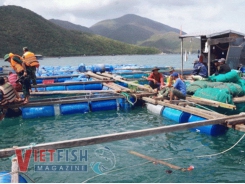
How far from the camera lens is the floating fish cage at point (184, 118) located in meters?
8.19

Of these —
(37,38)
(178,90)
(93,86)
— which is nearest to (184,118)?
(178,90)

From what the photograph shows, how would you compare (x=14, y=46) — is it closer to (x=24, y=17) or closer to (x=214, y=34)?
(x=24, y=17)

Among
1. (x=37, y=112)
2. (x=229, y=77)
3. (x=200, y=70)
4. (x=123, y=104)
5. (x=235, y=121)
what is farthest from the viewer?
(x=200, y=70)

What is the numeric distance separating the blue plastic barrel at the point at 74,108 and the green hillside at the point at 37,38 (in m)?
79.1

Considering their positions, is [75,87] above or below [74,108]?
above

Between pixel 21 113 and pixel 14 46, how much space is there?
8343 centimetres

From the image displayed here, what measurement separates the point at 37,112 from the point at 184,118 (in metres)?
6.19

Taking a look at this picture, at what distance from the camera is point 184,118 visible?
383 inches

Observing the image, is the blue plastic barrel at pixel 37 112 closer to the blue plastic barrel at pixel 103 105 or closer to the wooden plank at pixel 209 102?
the blue plastic barrel at pixel 103 105

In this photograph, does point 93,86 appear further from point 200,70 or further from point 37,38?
point 37,38

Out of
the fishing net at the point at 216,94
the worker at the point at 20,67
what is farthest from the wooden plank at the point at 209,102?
the worker at the point at 20,67

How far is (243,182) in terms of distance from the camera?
5.99 m

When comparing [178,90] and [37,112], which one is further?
[37,112]

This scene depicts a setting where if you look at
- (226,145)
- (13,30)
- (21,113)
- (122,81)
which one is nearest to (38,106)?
(21,113)
